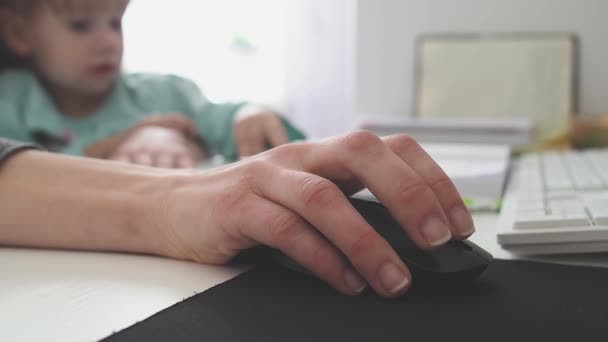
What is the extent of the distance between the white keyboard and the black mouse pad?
3cm

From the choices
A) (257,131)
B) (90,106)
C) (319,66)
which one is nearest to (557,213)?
(257,131)

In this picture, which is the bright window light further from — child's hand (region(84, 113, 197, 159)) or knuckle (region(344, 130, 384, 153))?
knuckle (region(344, 130, 384, 153))

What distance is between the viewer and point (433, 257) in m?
0.38

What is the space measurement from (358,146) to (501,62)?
3.23ft

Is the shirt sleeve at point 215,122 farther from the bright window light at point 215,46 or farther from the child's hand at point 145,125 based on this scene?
the bright window light at point 215,46

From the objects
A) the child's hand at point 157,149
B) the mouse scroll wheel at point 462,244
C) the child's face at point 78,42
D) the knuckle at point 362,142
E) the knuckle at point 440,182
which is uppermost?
the child's face at point 78,42

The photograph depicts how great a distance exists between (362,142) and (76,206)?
232 millimetres

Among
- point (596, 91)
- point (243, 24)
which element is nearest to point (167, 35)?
point (243, 24)

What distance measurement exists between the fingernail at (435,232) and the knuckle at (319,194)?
0.19 feet

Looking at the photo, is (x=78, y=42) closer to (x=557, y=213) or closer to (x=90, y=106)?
(x=90, y=106)

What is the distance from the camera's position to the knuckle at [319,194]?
Answer: 38 cm

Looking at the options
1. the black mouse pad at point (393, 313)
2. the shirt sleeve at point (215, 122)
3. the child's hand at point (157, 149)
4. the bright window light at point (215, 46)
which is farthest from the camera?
the bright window light at point (215, 46)

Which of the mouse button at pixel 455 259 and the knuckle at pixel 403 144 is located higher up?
the knuckle at pixel 403 144

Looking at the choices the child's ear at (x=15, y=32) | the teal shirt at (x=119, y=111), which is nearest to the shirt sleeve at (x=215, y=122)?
the teal shirt at (x=119, y=111)
